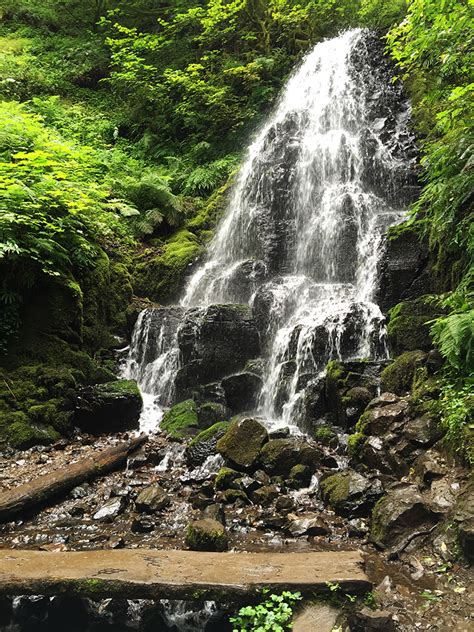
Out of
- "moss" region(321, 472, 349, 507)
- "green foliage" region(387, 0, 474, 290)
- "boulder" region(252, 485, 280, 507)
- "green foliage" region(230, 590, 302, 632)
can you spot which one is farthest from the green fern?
"green foliage" region(230, 590, 302, 632)

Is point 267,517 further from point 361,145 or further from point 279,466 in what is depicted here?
point 361,145

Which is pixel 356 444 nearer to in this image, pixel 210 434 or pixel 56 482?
pixel 210 434

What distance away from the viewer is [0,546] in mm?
4301

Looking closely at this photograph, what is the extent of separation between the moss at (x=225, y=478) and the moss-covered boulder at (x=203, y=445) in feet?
2.41

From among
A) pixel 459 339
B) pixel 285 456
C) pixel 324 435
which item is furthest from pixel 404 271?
pixel 285 456

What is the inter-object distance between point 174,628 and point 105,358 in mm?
7163

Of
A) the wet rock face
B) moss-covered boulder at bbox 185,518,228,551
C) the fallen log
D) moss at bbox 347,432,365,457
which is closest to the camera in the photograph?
moss-covered boulder at bbox 185,518,228,551

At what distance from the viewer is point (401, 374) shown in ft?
21.1

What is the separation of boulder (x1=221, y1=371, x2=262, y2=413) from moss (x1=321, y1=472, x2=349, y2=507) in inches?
145

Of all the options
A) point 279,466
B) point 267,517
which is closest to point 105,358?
point 279,466

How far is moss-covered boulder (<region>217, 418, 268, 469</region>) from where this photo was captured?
5781 millimetres

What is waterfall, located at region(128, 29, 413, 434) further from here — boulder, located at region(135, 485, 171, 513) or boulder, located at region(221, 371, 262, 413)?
boulder, located at region(135, 485, 171, 513)

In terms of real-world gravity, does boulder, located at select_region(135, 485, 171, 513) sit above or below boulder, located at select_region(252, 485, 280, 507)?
below

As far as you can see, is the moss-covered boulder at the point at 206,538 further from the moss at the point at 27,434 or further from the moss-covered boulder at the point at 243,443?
the moss at the point at 27,434
